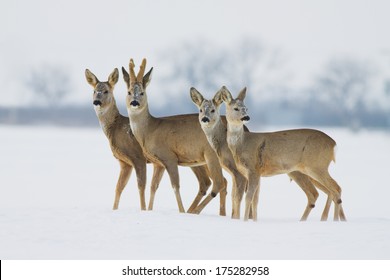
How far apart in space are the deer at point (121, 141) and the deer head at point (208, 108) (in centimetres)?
139

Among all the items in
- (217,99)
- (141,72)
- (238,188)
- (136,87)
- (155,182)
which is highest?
(141,72)

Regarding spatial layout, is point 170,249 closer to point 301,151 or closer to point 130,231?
point 130,231

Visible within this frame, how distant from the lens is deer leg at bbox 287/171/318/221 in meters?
14.4

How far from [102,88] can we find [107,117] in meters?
0.53

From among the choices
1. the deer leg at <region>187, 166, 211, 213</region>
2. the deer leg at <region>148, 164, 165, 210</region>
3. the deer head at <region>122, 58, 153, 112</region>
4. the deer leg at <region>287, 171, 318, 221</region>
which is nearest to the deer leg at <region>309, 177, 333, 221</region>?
the deer leg at <region>287, 171, 318, 221</region>

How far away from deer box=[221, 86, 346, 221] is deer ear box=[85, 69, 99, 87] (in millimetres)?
2354

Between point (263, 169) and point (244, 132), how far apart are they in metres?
0.70

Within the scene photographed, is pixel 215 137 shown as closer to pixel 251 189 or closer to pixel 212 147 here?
pixel 212 147

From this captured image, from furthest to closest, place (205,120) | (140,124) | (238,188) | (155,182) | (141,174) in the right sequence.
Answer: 1. (155,182)
2. (140,124)
3. (141,174)
4. (238,188)
5. (205,120)

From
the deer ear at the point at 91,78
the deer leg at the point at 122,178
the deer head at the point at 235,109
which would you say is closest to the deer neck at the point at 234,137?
the deer head at the point at 235,109

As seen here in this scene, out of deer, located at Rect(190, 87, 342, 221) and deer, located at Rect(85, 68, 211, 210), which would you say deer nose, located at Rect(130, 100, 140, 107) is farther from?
deer, located at Rect(190, 87, 342, 221)

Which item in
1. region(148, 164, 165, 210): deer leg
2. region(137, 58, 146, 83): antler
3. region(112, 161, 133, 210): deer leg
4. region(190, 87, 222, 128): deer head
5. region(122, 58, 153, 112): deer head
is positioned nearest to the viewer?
region(190, 87, 222, 128): deer head

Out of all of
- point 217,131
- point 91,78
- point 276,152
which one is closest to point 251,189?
point 276,152

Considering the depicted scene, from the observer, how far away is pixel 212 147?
13828mm
